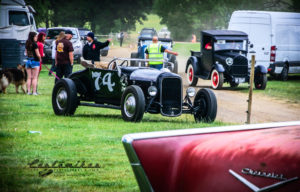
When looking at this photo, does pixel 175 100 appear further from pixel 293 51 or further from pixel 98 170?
pixel 293 51

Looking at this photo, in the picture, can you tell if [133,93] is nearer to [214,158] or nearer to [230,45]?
[214,158]

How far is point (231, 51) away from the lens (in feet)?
66.2

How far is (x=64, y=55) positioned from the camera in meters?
14.7

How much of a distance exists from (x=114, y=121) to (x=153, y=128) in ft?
4.04

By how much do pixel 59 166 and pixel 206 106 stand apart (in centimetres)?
480

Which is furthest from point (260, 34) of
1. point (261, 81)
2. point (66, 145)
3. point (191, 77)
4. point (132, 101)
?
point (66, 145)

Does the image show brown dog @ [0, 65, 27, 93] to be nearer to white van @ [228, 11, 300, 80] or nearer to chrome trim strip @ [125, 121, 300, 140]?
white van @ [228, 11, 300, 80]

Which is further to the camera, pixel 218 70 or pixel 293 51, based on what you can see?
pixel 293 51

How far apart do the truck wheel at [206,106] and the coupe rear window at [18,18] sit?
18.3 meters

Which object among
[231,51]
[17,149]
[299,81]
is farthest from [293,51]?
[17,149]

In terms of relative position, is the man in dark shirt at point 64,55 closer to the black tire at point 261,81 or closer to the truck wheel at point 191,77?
the truck wheel at point 191,77

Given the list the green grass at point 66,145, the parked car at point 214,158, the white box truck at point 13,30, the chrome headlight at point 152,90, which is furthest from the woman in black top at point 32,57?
the parked car at point 214,158

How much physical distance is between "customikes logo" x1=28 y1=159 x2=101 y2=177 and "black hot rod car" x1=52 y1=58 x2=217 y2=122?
11.6 feet

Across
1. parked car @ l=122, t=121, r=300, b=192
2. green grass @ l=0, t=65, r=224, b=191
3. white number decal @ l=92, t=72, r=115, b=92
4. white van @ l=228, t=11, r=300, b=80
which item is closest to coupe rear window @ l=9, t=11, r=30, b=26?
white van @ l=228, t=11, r=300, b=80
